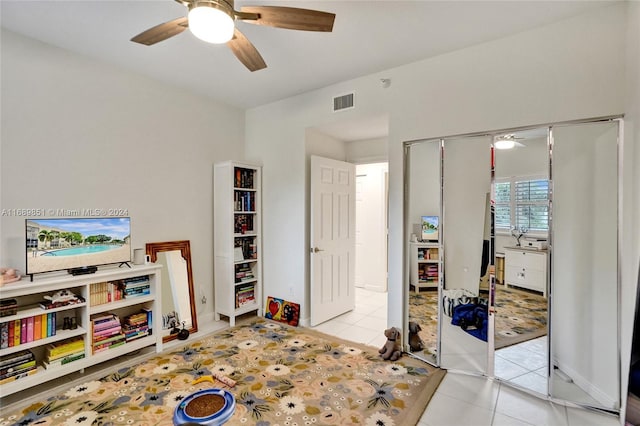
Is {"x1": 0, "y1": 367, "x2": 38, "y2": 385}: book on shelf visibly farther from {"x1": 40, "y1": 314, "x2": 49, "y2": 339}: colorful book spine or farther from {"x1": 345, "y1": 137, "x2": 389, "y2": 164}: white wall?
{"x1": 345, "y1": 137, "x2": 389, "y2": 164}: white wall

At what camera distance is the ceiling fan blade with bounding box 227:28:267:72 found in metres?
1.87

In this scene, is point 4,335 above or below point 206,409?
above

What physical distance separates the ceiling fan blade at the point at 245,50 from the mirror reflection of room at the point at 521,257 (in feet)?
6.30

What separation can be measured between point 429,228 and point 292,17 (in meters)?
1.96

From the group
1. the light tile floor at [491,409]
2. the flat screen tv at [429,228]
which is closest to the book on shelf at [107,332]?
the light tile floor at [491,409]

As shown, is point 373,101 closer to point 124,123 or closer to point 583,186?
point 583,186

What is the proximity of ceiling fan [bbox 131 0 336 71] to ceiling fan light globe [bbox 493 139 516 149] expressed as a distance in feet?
5.14

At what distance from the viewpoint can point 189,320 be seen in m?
3.39

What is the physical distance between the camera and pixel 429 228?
2723mm

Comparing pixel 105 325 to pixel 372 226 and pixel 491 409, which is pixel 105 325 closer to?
pixel 491 409

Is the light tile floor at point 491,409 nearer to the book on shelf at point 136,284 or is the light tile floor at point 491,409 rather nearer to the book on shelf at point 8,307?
the book on shelf at point 136,284

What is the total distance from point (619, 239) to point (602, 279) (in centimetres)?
29

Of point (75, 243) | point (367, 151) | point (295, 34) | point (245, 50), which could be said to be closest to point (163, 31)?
point (245, 50)

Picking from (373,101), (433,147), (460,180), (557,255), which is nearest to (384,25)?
(373,101)
